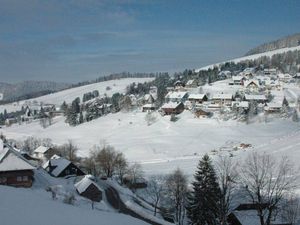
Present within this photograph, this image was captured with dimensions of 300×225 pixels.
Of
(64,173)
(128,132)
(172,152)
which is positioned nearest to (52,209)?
(64,173)

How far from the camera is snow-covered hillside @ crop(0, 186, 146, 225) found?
14.0 metres

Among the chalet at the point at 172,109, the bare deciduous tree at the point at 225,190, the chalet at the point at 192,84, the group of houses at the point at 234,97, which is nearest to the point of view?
the bare deciduous tree at the point at 225,190

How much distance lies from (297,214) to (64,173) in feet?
87.7

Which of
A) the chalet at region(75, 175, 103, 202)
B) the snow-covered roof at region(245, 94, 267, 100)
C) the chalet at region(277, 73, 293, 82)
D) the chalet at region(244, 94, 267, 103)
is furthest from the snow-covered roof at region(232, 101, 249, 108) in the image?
the chalet at region(75, 175, 103, 202)

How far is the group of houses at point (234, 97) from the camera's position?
11135 cm

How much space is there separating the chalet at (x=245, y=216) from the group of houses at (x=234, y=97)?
7054cm

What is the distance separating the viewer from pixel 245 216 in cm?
3531

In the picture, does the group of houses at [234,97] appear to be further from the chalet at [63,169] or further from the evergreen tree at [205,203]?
the evergreen tree at [205,203]

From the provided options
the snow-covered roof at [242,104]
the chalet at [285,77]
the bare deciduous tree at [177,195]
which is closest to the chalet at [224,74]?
the chalet at [285,77]

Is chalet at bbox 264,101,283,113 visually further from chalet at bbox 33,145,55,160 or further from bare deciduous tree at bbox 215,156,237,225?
bare deciduous tree at bbox 215,156,237,225

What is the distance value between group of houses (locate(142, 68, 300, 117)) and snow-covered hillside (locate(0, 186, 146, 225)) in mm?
92120

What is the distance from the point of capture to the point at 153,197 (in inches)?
1779

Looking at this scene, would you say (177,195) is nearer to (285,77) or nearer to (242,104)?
(242,104)

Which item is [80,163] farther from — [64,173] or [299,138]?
[299,138]
